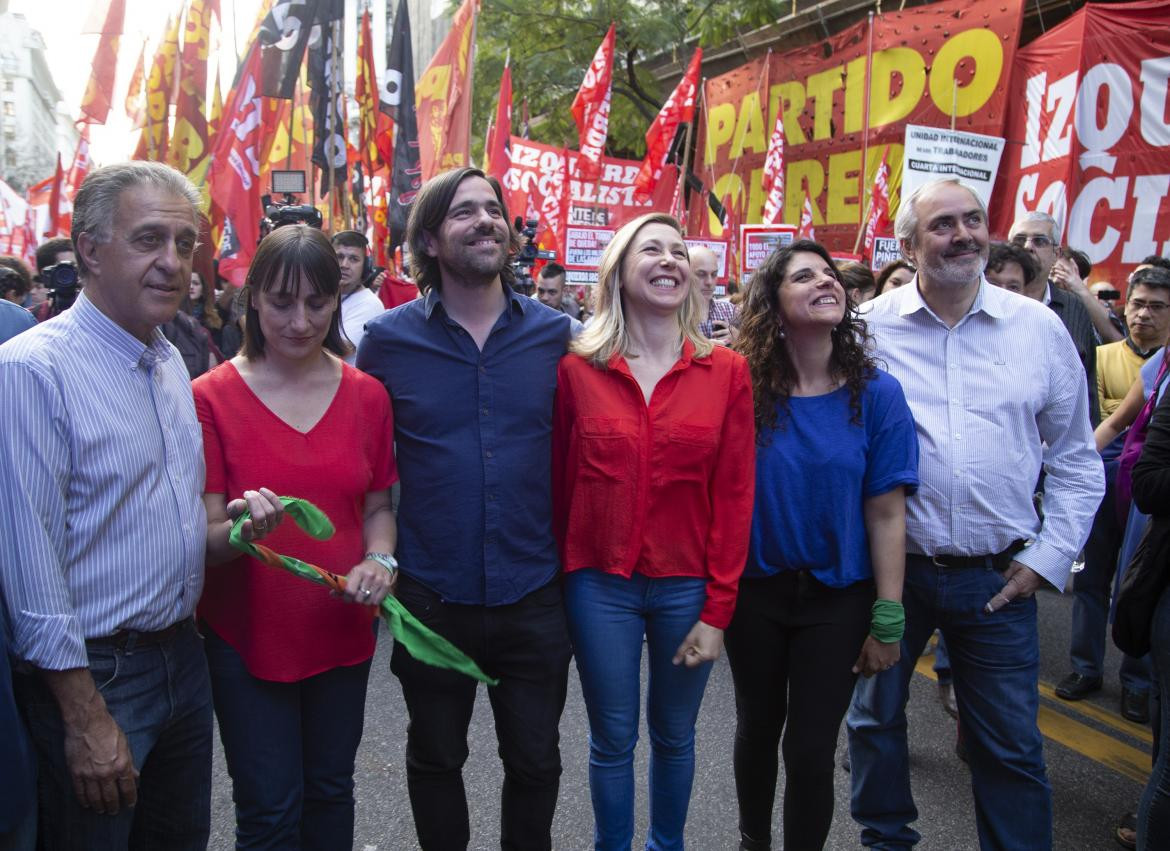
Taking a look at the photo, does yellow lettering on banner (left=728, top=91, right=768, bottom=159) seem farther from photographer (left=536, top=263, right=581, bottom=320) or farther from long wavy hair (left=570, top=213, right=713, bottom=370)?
long wavy hair (left=570, top=213, right=713, bottom=370)

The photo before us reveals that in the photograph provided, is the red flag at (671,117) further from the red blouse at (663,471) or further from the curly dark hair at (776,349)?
the red blouse at (663,471)

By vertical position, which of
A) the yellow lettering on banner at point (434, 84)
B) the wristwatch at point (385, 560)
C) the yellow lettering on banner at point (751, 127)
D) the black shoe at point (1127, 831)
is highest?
the yellow lettering on banner at point (751, 127)

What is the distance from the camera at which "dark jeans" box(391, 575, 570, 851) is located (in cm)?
243

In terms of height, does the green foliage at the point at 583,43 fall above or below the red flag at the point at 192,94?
above

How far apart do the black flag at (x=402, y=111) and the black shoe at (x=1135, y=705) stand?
682 cm

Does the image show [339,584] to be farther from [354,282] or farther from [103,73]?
[103,73]

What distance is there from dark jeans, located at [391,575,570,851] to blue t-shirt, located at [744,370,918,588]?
0.68 meters

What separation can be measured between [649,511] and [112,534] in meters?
1.33

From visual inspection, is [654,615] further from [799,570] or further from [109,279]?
[109,279]

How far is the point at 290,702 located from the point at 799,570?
1439 millimetres

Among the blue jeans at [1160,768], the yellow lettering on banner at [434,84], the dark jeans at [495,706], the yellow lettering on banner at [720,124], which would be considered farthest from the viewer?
the yellow lettering on banner at [720,124]

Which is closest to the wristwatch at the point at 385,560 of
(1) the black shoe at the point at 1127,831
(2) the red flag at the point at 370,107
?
(1) the black shoe at the point at 1127,831

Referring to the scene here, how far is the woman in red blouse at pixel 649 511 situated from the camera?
8.13 ft


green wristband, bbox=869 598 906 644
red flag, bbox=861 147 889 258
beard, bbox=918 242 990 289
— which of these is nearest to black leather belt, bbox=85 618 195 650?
green wristband, bbox=869 598 906 644
